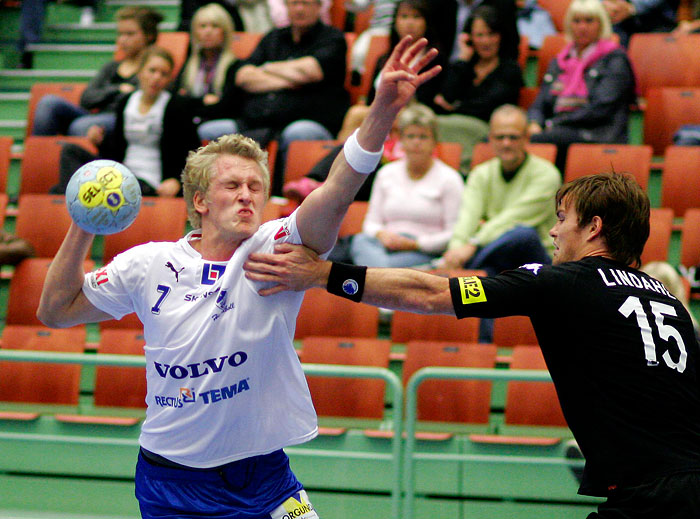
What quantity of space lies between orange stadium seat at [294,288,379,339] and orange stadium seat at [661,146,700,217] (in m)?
2.61

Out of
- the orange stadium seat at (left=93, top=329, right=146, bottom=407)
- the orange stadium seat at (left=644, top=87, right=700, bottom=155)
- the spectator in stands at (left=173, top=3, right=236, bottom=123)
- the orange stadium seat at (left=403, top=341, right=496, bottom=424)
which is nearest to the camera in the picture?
the orange stadium seat at (left=403, top=341, right=496, bottom=424)

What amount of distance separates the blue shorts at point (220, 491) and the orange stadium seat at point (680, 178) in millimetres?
4871

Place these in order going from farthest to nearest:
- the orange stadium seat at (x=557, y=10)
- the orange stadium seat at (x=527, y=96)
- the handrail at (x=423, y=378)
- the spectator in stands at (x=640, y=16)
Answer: the orange stadium seat at (x=557, y=10) → the spectator in stands at (x=640, y=16) → the orange stadium seat at (x=527, y=96) → the handrail at (x=423, y=378)

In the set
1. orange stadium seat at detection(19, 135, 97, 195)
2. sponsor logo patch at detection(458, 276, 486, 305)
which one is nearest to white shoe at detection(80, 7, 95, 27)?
orange stadium seat at detection(19, 135, 97, 195)

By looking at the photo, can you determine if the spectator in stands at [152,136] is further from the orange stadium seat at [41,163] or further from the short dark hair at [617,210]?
the short dark hair at [617,210]

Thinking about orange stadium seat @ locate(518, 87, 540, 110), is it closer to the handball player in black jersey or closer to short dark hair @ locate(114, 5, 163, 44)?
short dark hair @ locate(114, 5, 163, 44)

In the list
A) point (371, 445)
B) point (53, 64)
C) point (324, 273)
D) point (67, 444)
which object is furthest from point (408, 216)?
point (53, 64)

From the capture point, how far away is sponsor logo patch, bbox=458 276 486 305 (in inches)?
124

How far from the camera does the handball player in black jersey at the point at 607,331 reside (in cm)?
297

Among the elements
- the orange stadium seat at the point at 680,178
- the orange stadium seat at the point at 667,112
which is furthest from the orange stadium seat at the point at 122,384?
the orange stadium seat at the point at 667,112

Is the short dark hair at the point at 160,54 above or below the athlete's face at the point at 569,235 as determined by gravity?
above

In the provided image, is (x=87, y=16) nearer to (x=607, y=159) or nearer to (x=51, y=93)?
(x=51, y=93)

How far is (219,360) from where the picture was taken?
3189 millimetres

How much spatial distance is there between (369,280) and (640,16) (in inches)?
265
